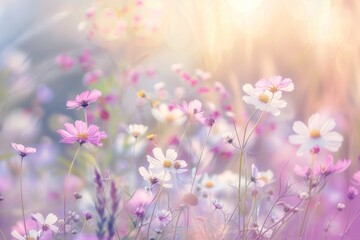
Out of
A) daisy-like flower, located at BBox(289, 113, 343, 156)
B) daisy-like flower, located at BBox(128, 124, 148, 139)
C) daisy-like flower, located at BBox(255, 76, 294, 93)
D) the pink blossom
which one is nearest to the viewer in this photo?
daisy-like flower, located at BBox(289, 113, 343, 156)

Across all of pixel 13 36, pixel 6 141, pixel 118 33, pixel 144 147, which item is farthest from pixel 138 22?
pixel 13 36

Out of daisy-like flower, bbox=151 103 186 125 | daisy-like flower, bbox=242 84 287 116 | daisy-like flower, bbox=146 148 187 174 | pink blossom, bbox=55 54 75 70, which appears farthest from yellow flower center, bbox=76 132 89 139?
pink blossom, bbox=55 54 75 70

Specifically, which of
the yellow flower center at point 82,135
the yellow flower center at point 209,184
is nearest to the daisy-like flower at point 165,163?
the yellow flower center at point 82,135

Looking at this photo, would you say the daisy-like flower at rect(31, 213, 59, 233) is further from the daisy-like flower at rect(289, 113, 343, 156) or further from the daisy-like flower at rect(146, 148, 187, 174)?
the daisy-like flower at rect(289, 113, 343, 156)

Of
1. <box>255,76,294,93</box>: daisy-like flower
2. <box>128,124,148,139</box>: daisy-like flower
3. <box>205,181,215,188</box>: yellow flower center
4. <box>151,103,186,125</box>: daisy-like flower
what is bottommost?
<box>205,181,215,188</box>: yellow flower center

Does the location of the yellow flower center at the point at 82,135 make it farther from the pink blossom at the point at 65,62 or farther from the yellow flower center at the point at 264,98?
the pink blossom at the point at 65,62

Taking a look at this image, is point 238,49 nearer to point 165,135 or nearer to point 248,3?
point 248,3

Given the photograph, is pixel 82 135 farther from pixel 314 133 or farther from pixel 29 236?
pixel 314 133
